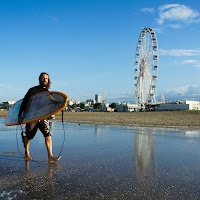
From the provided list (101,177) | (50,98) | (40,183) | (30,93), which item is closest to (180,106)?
(50,98)

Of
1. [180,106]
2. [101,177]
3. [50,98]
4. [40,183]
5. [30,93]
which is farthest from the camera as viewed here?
[180,106]

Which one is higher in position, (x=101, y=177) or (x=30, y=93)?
(x=30, y=93)

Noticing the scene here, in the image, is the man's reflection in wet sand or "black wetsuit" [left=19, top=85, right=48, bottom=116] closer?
the man's reflection in wet sand

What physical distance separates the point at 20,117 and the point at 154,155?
101 inches

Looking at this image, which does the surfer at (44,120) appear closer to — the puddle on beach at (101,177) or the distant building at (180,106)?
the puddle on beach at (101,177)

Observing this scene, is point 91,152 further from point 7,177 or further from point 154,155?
point 7,177

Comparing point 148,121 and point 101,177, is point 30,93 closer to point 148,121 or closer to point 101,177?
point 101,177

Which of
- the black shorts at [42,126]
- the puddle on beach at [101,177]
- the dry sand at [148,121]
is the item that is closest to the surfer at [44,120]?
the black shorts at [42,126]

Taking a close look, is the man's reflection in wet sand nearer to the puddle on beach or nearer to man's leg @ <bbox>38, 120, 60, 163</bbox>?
the puddle on beach

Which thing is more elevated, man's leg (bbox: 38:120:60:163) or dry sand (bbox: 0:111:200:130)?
man's leg (bbox: 38:120:60:163)

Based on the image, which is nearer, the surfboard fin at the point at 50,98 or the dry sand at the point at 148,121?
the surfboard fin at the point at 50,98

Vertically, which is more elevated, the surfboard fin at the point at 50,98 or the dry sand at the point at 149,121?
the surfboard fin at the point at 50,98

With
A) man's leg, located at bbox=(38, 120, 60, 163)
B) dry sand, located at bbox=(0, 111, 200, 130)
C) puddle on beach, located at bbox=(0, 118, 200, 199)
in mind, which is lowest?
dry sand, located at bbox=(0, 111, 200, 130)

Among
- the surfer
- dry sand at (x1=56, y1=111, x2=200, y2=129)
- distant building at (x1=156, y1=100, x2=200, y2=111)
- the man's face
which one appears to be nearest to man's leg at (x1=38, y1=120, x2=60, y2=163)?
the surfer
